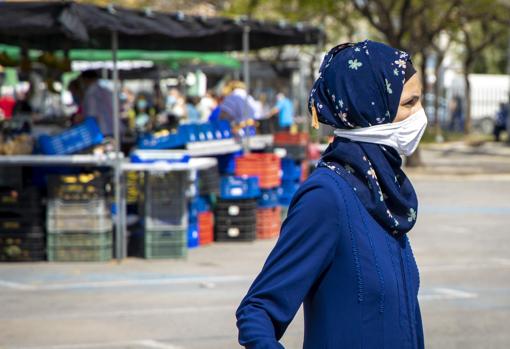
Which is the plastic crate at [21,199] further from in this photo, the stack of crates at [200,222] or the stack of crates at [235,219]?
the stack of crates at [235,219]

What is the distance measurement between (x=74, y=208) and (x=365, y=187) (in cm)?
927

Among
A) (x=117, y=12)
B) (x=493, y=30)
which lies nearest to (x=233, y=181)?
(x=117, y=12)

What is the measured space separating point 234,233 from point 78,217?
2.59 m

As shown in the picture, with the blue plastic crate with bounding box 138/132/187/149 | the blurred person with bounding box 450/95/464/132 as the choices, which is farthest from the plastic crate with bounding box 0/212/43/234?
the blurred person with bounding box 450/95/464/132

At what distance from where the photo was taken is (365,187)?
2.99 meters

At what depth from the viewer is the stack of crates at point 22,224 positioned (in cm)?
1212

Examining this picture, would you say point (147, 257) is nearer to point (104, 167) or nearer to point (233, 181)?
point (104, 167)

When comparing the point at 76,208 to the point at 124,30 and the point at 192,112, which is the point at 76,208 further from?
the point at 192,112

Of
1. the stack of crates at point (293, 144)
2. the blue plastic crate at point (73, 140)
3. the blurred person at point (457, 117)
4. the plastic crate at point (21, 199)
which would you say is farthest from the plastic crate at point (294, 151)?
the blurred person at point (457, 117)

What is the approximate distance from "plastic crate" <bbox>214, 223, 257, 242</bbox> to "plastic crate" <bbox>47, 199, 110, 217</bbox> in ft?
7.62

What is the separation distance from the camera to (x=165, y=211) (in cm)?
1227

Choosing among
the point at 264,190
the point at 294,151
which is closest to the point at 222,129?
the point at 264,190

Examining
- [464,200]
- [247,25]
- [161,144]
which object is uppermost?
[247,25]

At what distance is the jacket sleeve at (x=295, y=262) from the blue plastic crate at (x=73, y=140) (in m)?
9.36
